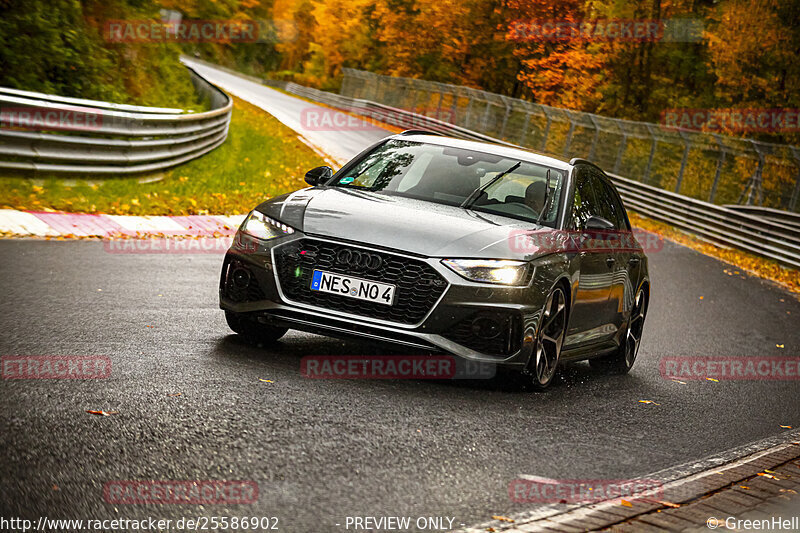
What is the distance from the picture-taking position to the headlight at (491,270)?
267 inches

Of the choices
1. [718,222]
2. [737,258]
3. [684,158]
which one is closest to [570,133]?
[684,158]

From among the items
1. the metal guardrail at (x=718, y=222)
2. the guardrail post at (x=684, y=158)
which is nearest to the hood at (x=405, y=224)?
the metal guardrail at (x=718, y=222)

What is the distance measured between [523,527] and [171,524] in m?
1.42

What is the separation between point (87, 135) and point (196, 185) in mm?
2993

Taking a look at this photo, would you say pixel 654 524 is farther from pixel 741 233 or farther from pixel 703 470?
pixel 741 233

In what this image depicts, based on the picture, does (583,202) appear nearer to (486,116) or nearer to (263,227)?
(263,227)

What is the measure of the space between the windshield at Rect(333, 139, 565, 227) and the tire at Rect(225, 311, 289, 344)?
124 cm

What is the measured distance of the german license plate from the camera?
681 cm

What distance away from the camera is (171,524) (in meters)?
3.98

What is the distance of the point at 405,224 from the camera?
277 inches

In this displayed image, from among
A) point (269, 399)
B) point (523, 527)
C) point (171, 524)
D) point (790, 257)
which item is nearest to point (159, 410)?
point (269, 399)

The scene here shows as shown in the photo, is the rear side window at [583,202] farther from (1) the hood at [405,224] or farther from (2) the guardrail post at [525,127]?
(2) the guardrail post at [525,127]

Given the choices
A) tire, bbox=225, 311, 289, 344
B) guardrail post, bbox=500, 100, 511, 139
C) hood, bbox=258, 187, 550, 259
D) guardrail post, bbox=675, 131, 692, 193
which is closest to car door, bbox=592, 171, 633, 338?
hood, bbox=258, 187, 550, 259

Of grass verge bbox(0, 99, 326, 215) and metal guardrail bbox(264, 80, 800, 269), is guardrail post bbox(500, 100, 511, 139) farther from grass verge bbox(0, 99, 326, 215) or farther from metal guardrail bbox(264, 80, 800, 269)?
grass verge bbox(0, 99, 326, 215)
